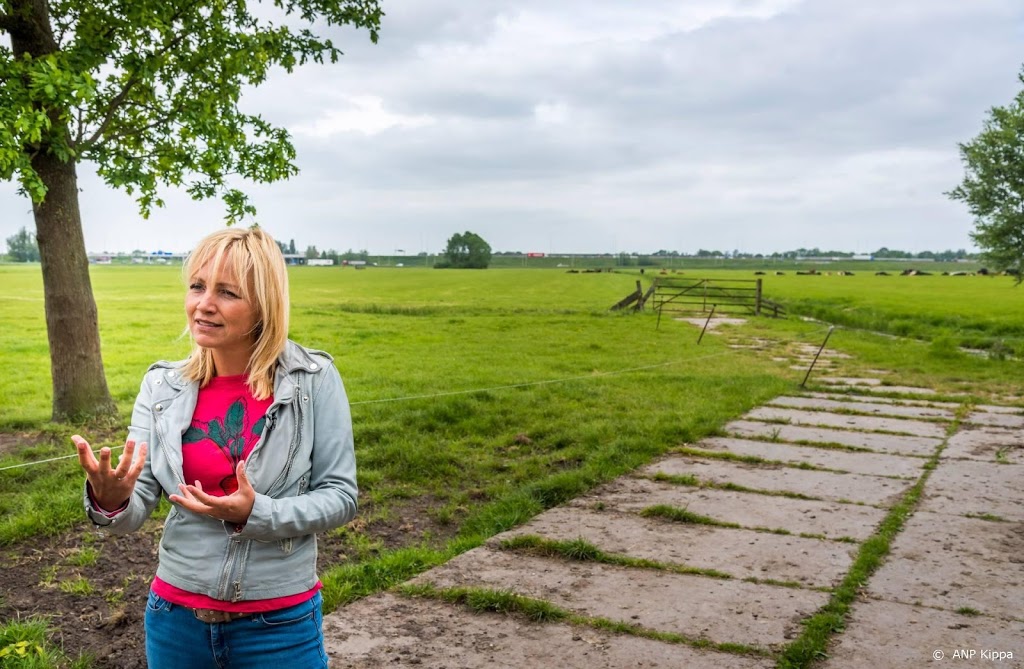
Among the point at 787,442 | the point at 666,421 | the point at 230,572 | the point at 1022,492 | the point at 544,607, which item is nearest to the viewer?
the point at 230,572

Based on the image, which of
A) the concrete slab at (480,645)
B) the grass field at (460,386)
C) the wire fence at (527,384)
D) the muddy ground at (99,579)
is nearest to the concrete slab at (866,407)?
the grass field at (460,386)

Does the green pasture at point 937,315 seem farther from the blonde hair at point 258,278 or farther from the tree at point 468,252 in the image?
the blonde hair at point 258,278

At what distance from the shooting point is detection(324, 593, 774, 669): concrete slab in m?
3.56

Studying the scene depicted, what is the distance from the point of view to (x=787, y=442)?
27.0 feet

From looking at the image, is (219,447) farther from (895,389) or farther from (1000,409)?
(895,389)

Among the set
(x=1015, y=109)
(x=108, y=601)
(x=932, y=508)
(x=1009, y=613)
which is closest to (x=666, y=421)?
(x=932, y=508)

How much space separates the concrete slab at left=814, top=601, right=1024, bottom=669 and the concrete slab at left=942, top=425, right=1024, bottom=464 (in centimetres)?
406

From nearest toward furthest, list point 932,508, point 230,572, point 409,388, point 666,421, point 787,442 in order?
point 230,572 < point 932,508 < point 787,442 < point 666,421 < point 409,388

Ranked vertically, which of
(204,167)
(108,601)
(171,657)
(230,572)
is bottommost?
(108,601)

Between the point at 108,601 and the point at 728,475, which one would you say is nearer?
the point at 108,601

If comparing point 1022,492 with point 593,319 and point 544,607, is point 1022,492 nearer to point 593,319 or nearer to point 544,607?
point 544,607

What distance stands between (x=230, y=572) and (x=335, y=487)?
0.32 m

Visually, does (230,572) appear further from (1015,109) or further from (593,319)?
(1015,109)

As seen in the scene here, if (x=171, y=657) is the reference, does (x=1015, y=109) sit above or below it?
above
